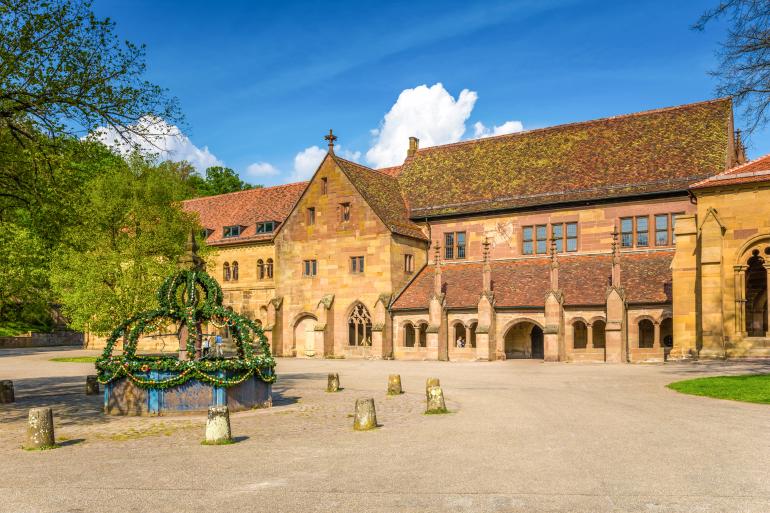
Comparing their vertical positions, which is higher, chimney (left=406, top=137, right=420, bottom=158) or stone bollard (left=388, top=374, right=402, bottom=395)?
chimney (left=406, top=137, right=420, bottom=158)

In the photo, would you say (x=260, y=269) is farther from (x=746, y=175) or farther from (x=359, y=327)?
(x=746, y=175)

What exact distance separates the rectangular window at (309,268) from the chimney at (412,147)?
12.6 meters

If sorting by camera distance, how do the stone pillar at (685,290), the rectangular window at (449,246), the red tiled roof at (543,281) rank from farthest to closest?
the rectangular window at (449,246), the red tiled roof at (543,281), the stone pillar at (685,290)

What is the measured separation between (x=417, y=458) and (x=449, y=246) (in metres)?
36.0

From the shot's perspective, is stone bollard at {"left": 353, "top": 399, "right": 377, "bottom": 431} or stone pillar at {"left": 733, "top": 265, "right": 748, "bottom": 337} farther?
stone pillar at {"left": 733, "top": 265, "right": 748, "bottom": 337}

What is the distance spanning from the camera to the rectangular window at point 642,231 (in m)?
41.2

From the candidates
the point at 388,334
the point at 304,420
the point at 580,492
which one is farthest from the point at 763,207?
the point at 580,492

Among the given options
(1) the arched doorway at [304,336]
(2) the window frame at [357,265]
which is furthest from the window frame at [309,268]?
(2) the window frame at [357,265]

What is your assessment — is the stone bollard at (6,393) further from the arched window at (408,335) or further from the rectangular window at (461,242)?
the rectangular window at (461,242)

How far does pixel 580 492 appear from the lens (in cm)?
979

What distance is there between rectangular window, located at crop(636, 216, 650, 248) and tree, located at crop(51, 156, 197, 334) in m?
27.9

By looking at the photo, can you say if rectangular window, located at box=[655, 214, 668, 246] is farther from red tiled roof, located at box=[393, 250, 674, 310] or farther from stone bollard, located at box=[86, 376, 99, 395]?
stone bollard, located at box=[86, 376, 99, 395]

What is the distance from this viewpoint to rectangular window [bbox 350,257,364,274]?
151 ft

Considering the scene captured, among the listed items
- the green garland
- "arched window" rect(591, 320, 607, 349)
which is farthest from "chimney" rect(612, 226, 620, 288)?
the green garland
